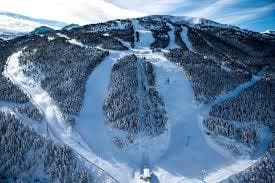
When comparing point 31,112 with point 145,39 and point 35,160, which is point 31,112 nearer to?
point 35,160

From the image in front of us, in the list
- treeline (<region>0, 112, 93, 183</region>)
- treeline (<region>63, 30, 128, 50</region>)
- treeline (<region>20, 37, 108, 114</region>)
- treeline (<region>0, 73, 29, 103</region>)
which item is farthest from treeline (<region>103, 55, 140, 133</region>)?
treeline (<region>63, 30, 128, 50</region>)

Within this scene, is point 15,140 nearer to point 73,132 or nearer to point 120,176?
point 73,132

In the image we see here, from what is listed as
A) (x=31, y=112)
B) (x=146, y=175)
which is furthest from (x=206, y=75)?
(x=31, y=112)

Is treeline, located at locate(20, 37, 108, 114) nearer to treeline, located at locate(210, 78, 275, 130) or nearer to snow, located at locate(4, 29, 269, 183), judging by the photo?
snow, located at locate(4, 29, 269, 183)

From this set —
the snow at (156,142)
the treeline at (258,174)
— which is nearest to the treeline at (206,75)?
the snow at (156,142)

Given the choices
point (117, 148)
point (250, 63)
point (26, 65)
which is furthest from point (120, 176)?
point (250, 63)
